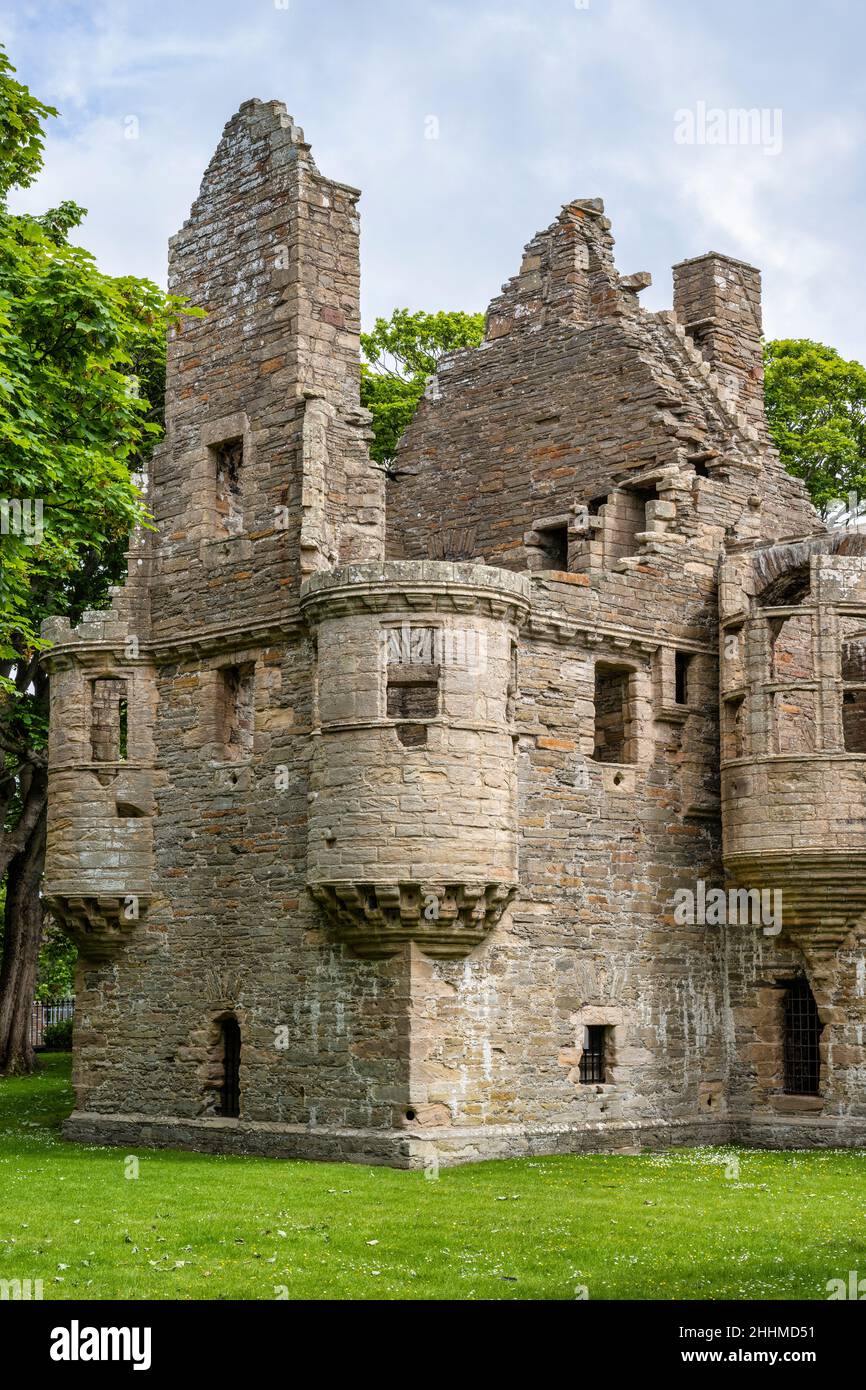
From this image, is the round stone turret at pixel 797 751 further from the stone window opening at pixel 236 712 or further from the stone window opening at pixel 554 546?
the stone window opening at pixel 236 712

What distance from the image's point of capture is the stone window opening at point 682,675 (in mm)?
28141

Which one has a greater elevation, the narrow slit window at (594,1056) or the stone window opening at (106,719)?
the stone window opening at (106,719)

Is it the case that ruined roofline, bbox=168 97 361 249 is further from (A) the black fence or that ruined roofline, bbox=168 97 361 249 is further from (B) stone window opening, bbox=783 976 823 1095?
(A) the black fence

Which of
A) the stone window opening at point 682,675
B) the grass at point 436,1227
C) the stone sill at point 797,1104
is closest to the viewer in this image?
the grass at point 436,1227

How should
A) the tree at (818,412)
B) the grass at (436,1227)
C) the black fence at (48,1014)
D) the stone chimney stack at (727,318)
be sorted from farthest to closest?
the black fence at (48,1014), the tree at (818,412), the stone chimney stack at (727,318), the grass at (436,1227)

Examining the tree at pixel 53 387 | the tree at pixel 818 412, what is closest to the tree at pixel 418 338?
the tree at pixel 818 412

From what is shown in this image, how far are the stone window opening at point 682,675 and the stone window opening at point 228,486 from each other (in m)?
7.02

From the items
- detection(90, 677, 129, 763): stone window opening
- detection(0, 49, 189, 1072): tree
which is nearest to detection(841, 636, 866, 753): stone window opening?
detection(90, 677, 129, 763): stone window opening

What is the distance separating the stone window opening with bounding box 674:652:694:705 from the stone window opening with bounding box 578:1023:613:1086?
5.26 metres

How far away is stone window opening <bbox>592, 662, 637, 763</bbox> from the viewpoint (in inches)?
1075

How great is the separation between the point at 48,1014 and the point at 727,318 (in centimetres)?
3068

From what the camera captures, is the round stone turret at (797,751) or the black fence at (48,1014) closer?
the round stone turret at (797,751)

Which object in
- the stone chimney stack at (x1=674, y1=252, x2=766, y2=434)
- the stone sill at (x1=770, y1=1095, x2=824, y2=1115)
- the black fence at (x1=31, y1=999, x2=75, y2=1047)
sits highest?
the stone chimney stack at (x1=674, y1=252, x2=766, y2=434)
